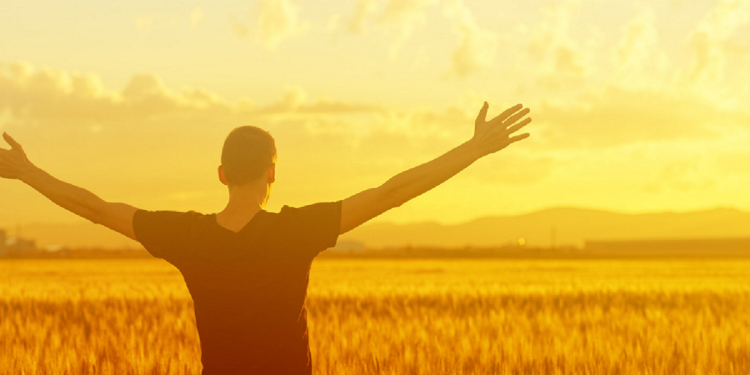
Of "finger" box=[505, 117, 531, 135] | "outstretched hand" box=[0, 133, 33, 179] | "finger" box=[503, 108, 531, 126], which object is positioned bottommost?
"outstretched hand" box=[0, 133, 33, 179]

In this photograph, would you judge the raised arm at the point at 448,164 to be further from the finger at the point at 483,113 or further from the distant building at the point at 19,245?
the distant building at the point at 19,245

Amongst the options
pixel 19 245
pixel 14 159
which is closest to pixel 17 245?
pixel 19 245

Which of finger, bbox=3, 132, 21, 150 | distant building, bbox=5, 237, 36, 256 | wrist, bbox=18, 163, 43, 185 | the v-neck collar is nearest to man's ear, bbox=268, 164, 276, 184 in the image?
the v-neck collar

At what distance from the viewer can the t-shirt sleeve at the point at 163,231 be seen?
353 centimetres

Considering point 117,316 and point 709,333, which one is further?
point 117,316

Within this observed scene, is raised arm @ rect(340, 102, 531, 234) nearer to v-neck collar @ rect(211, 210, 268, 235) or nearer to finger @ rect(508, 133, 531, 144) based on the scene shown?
finger @ rect(508, 133, 531, 144)

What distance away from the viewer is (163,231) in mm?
3562

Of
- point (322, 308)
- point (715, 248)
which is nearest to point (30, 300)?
point (322, 308)

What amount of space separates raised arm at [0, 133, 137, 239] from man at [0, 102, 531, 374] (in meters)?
0.12

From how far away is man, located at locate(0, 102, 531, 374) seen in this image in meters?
3.42

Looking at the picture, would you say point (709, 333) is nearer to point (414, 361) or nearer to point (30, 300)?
point (414, 361)

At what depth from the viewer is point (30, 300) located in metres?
19.0

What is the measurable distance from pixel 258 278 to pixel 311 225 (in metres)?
0.33

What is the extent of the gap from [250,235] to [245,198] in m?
0.19
